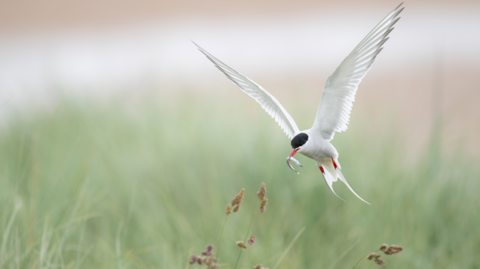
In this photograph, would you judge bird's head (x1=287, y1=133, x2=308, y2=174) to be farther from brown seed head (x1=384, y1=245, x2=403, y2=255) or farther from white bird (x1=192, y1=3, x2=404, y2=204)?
brown seed head (x1=384, y1=245, x2=403, y2=255)

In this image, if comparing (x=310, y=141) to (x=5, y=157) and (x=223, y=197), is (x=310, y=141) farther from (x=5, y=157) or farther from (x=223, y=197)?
(x=5, y=157)

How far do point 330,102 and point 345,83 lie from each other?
2 centimetres

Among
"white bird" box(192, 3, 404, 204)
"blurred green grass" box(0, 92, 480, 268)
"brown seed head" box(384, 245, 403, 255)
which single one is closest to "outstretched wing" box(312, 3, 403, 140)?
"white bird" box(192, 3, 404, 204)

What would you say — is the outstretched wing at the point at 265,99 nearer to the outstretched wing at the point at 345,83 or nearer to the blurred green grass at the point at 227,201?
the outstretched wing at the point at 345,83

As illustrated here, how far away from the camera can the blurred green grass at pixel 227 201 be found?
87cm

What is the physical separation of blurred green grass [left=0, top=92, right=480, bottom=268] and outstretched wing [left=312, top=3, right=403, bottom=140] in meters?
0.45

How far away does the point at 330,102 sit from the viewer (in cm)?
35

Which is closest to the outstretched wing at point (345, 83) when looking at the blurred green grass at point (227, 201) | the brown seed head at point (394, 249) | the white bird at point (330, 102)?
the white bird at point (330, 102)

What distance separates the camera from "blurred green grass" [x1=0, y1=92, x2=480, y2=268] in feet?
2.87

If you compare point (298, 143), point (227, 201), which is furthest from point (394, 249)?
point (227, 201)

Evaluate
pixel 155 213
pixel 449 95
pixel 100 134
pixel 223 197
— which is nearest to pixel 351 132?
pixel 449 95

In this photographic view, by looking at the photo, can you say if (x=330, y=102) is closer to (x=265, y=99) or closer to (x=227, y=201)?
(x=265, y=99)

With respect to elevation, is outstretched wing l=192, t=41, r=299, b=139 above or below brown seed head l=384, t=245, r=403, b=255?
above

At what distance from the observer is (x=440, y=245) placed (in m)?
0.92
